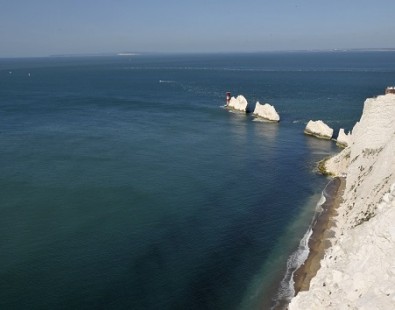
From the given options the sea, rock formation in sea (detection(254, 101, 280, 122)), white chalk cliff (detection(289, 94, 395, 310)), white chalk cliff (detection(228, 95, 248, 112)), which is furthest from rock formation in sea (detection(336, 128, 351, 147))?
white chalk cliff (detection(228, 95, 248, 112))

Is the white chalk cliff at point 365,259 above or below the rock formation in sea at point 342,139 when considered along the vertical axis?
above

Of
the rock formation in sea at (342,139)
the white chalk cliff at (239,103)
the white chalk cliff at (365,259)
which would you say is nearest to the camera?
the white chalk cliff at (365,259)

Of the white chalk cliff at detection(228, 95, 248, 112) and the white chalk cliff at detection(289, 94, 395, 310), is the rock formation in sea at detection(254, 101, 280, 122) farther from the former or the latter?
the white chalk cliff at detection(289, 94, 395, 310)

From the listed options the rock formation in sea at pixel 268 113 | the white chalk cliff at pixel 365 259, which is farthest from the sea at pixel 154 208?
the white chalk cliff at pixel 365 259

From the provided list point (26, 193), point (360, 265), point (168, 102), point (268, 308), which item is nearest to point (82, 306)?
point (268, 308)

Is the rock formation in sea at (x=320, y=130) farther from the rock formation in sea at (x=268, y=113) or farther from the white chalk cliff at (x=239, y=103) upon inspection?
the white chalk cliff at (x=239, y=103)

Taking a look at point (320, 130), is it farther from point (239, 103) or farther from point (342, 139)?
point (239, 103)

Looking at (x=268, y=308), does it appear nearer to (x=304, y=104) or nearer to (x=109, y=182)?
(x=109, y=182)
